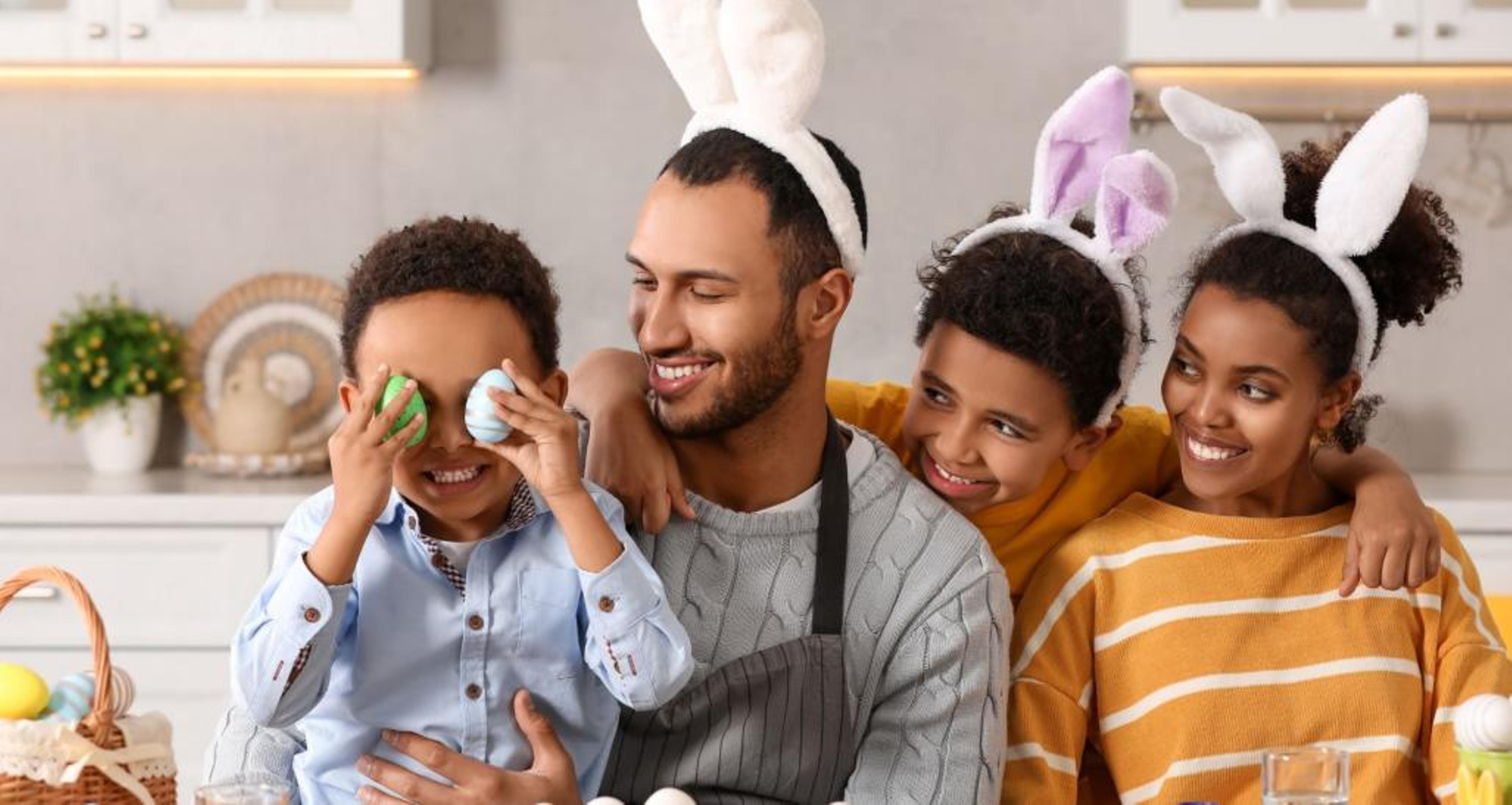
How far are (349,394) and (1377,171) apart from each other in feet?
3.13

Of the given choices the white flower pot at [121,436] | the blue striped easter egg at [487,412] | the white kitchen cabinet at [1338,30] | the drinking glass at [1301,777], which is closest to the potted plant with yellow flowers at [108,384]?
the white flower pot at [121,436]

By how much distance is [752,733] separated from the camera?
1618 mm

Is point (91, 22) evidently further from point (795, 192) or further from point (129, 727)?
point (129, 727)

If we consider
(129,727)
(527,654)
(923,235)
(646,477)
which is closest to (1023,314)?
(646,477)

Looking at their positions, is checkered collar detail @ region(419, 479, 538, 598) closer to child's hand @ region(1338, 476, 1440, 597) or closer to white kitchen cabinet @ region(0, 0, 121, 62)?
child's hand @ region(1338, 476, 1440, 597)

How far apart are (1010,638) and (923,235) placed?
209 centimetres

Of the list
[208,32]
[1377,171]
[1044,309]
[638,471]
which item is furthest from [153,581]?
[1377,171]

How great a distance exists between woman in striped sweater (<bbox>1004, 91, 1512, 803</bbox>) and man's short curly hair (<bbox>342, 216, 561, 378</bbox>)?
1.89 feet

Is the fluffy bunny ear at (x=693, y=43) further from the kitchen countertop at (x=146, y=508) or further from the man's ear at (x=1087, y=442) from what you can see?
the kitchen countertop at (x=146, y=508)

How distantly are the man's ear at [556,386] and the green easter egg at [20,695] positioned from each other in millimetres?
462

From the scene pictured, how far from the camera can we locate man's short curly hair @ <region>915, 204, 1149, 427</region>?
172 cm

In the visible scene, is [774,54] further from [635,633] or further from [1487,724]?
[1487,724]

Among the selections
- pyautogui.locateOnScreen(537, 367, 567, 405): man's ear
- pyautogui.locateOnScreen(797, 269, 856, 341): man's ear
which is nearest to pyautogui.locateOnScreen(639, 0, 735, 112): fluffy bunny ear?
pyautogui.locateOnScreen(797, 269, 856, 341): man's ear

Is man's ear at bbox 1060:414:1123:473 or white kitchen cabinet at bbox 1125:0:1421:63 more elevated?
white kitchen cabinet at bbox 1125:0:1421:63
